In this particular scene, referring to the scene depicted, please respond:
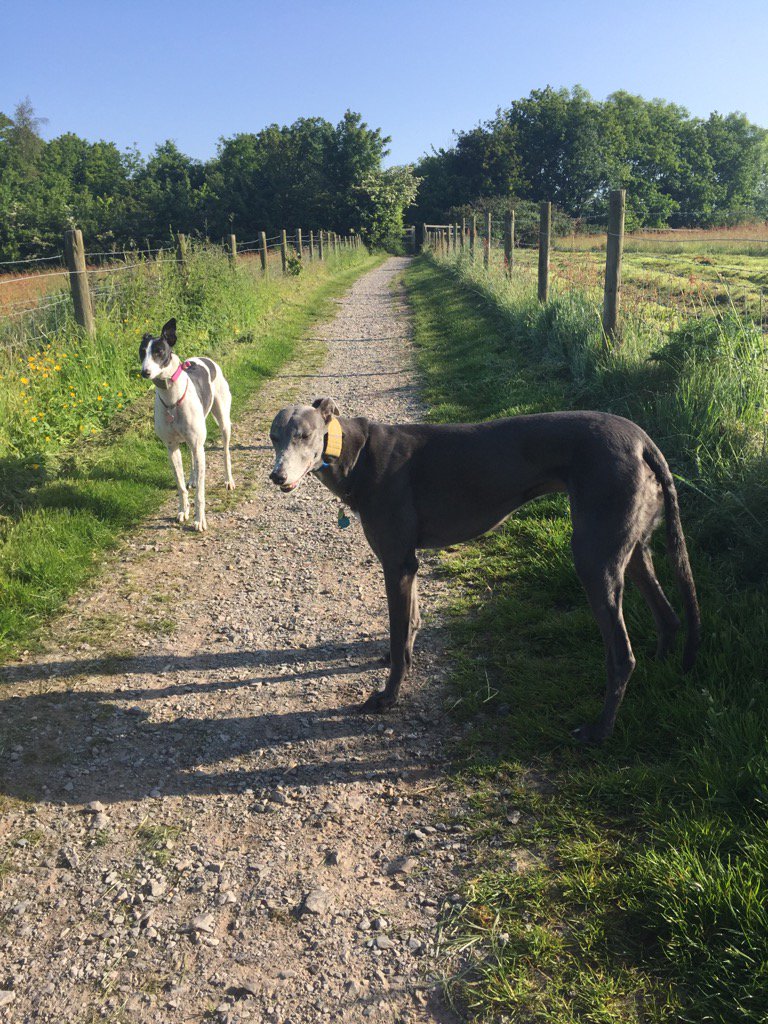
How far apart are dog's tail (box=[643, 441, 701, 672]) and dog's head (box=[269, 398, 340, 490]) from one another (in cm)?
153

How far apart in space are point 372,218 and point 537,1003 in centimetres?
4909

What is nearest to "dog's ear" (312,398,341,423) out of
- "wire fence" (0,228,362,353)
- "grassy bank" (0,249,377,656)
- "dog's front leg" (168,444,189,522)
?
"grassy bank" (0,249,377,656)

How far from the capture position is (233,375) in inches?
385

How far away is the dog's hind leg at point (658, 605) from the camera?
10.9 feet

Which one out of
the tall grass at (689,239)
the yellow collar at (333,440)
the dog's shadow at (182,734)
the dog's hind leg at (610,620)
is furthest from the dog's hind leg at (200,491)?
the tall grass at (689,239)

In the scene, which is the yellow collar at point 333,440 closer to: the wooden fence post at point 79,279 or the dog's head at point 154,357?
the dog's head at point 154,357

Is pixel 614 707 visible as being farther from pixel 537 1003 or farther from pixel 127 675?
pixel 127 675

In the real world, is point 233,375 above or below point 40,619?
above

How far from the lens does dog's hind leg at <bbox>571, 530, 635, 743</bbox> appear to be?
2965 mm

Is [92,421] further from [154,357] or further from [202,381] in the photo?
[154,357]

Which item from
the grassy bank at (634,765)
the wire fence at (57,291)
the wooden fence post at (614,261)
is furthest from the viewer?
the wire fence at (57,291)

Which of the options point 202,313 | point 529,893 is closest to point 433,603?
point 529,893

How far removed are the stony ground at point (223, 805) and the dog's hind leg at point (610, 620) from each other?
76 centimetres

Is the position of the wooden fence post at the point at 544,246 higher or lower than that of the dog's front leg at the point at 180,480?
higher
